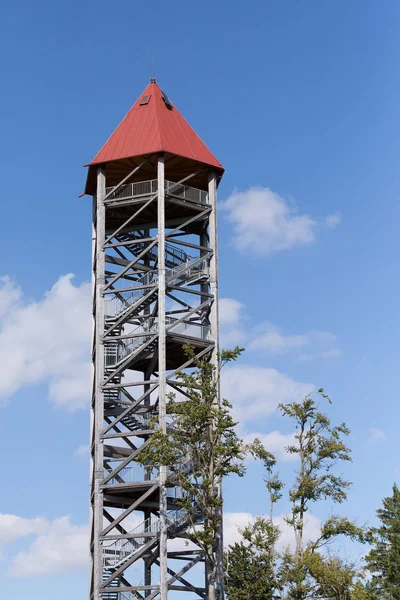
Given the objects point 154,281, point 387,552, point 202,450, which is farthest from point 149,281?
point 387,552

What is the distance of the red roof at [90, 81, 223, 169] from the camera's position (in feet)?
141

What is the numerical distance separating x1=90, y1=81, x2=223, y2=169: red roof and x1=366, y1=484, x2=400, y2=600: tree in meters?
19.2

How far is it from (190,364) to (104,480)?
5.76 meters

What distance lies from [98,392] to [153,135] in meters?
10.5

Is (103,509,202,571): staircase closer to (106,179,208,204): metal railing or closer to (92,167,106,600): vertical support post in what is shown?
(92,167,106,600): vertical support post

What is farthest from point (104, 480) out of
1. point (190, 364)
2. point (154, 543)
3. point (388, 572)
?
point (388, 572)

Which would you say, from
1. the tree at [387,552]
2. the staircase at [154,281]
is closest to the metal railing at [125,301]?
the staircase at [154,281]

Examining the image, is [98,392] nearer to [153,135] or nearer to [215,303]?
Answer: [215,303]

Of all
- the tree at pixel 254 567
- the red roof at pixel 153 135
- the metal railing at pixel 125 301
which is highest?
the red roof at pixel 153 135

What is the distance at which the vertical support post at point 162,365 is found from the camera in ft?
123

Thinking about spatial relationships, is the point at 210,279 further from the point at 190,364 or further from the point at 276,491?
the point at 276,491

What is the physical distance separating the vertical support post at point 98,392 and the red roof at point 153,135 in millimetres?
1304

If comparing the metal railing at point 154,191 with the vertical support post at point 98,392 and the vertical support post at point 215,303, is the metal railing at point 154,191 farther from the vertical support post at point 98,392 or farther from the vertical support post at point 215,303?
the vertical support post at point 98,392

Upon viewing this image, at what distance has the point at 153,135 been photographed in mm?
43438
